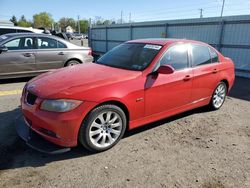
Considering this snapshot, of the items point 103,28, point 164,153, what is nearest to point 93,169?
point 164,153

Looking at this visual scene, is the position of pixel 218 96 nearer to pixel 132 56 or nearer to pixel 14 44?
pixel 132 56

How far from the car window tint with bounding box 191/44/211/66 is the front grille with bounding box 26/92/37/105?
2.99 meters

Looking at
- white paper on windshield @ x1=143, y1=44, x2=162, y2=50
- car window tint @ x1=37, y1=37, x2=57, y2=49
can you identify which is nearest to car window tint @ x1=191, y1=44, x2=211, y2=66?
white paper on windshield @ x1=143, y1=44, x2=162, y2=50

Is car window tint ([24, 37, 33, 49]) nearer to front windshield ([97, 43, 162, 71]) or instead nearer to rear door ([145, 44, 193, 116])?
front windshield ([97, 43, 162, 71])

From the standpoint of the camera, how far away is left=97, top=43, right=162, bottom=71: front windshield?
415cm

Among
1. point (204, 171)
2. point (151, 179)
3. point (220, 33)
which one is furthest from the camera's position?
point (220, 33)

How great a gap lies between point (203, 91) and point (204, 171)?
7.02ft

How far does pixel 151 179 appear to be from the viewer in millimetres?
3014

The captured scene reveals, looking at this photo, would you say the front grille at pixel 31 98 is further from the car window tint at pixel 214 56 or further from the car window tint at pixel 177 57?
the car window tint at pixel 214 56

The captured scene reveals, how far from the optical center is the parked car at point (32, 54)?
24.3 feet

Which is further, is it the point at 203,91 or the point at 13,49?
the point at 13,49

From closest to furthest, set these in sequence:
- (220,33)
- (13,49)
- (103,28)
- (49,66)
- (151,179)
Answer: (151,179)
(13,49)
(49,66)
(220,33)
(103,28)

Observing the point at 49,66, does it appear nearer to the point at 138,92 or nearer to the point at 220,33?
the point at 138,92

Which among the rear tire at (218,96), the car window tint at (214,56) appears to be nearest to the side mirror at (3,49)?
the car window tint at (214,56)
